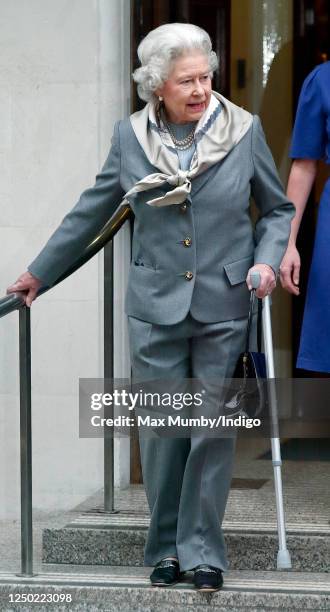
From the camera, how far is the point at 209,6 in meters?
6.50

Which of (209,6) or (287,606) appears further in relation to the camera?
(209,6)

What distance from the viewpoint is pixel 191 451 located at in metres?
4.57

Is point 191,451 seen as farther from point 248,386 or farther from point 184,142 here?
point 184,142

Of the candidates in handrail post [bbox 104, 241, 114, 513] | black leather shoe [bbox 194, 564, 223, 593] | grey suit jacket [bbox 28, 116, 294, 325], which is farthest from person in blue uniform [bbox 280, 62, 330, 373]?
black leather shoe [bbox 194, 564, 223, 593]

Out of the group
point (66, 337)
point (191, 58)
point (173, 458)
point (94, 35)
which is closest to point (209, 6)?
point (94, 35)

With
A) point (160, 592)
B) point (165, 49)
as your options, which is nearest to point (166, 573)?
point (160, 592)

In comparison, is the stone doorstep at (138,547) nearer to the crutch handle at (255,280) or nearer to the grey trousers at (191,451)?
the grey trousers at (191,451)

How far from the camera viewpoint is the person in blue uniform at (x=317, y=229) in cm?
511

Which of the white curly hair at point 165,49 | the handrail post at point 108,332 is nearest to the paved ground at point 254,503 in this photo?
the handrail post at point 108,332

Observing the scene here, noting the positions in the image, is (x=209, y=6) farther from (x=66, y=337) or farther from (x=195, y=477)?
(x=195, y=477)

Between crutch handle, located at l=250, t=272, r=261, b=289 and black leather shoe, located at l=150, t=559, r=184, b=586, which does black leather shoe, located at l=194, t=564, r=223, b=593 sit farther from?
crutch handle, located at l=250, t=272, r=261, b=289

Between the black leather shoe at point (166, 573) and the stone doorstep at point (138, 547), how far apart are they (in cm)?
39

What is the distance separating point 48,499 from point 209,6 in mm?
2407

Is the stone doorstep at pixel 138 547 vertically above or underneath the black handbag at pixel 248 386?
underneath
